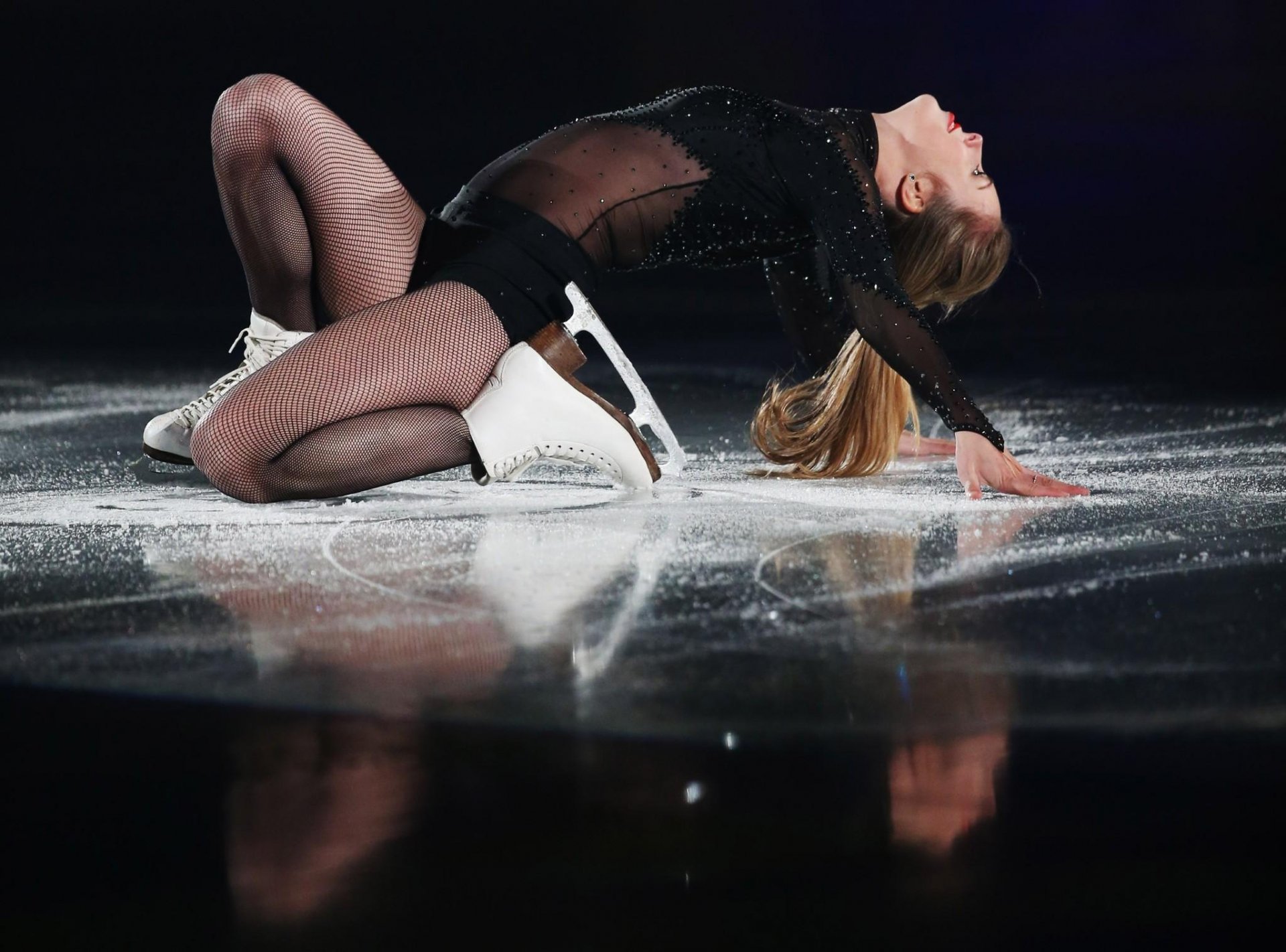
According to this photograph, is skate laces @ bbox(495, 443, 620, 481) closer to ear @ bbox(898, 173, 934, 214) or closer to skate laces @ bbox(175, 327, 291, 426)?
skate laces @ bbox(175, 327, 291, 426)

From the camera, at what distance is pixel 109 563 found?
196 cm

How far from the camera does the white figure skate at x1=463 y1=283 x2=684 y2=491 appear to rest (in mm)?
2373

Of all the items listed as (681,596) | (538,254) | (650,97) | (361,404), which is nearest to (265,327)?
(361,404)

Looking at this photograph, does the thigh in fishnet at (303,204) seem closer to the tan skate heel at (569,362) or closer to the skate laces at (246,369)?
the skate laces at (246,369)

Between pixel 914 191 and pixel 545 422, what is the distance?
2.61 ft

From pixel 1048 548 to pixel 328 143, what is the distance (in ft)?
4.31

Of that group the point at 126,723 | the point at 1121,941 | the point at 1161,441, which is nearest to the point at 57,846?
the point at 126,723

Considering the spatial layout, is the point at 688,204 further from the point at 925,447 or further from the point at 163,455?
the point at 163,455

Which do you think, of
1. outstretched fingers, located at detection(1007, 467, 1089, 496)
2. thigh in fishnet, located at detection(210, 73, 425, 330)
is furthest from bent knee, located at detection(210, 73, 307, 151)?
outstretched fingers, located at detection(1007, 467, 1089, 496)

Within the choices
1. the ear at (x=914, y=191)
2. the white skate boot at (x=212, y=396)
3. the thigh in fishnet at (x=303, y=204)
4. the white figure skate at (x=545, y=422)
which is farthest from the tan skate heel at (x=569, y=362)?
the ear at (x=914, y=191)

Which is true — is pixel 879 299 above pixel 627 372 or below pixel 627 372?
above

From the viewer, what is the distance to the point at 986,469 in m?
2.33

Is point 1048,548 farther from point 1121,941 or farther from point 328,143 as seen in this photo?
point 328,143

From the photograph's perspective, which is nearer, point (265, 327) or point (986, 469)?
point (986, 469)
